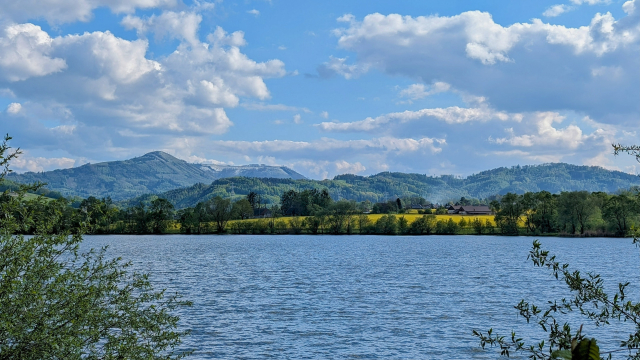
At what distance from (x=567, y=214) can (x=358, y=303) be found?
133 m

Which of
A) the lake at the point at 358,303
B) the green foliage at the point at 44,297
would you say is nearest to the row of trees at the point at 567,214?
the lake at the point at 358,303

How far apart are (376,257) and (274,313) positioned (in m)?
60.8

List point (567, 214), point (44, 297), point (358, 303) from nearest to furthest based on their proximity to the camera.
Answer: point (44, 297) → point (358, 303) → point (567, 214)

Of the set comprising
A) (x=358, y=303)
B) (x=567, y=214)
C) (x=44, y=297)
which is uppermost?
(x=567, y=214)

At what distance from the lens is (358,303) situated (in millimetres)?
47656

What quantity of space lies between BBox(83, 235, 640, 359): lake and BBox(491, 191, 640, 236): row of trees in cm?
6271

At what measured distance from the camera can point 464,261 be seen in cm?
9244

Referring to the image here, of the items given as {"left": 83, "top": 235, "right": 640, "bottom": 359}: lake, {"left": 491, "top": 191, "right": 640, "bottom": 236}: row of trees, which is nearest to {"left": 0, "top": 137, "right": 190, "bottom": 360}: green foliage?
→ {"left": 83, "top": 235, "right": 640, "bottom": 359}: lake

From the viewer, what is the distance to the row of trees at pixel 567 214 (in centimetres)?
14762

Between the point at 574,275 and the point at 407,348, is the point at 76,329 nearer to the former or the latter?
the point at 574,275

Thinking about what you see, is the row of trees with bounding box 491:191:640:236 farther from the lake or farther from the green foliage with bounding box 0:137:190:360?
the green foliage with bounding box 0:137:190:360

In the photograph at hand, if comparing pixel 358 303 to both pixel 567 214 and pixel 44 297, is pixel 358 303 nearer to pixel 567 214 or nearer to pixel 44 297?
pixel 44 297

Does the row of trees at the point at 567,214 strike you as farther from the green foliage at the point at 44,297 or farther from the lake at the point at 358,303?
the green foliage at the point at 44,297

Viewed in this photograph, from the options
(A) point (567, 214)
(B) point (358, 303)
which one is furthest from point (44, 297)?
(A) point (567, 214)
